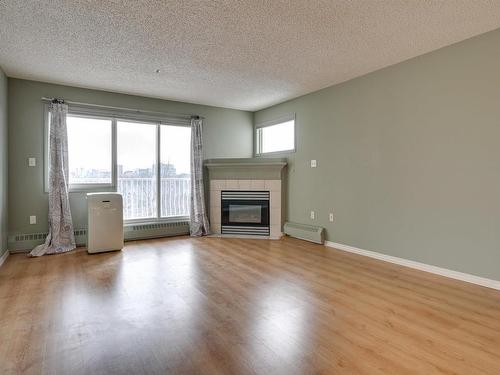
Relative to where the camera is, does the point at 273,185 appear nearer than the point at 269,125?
Yes

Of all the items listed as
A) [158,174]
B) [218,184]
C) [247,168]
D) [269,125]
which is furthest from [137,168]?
[269,125]

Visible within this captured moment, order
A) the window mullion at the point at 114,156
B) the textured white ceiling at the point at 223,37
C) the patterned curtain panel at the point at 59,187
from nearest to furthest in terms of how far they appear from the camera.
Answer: the textured white ceiling at the point at 223,37, the patterned curtain panel at the point at 59,187, the window mullion at the point at 114,156

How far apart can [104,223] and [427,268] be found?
4.34m

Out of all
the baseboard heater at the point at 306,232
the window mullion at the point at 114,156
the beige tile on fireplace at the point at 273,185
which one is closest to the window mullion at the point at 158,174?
the window mullion at the point at 114,156

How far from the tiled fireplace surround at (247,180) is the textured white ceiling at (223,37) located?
162 cm

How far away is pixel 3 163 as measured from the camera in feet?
13.2

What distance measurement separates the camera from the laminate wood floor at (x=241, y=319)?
173cm

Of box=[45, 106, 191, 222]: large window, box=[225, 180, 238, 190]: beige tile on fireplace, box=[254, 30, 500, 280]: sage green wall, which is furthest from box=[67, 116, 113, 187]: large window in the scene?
box=[254, 30, 500, 280]: sage green wall

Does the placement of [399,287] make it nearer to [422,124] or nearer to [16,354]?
[422,124]

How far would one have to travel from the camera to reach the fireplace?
18.6ft

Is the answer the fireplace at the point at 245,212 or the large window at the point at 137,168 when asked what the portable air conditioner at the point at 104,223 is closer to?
A: the large window at the point at 137,168

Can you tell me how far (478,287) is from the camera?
116 inches

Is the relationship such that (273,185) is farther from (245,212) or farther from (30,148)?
(30,148)

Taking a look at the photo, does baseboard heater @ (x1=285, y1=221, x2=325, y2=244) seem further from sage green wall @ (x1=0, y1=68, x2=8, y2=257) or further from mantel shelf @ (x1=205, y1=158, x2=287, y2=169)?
sage green wall @ (x1=0, y1=68, x2=8, y2=257)
